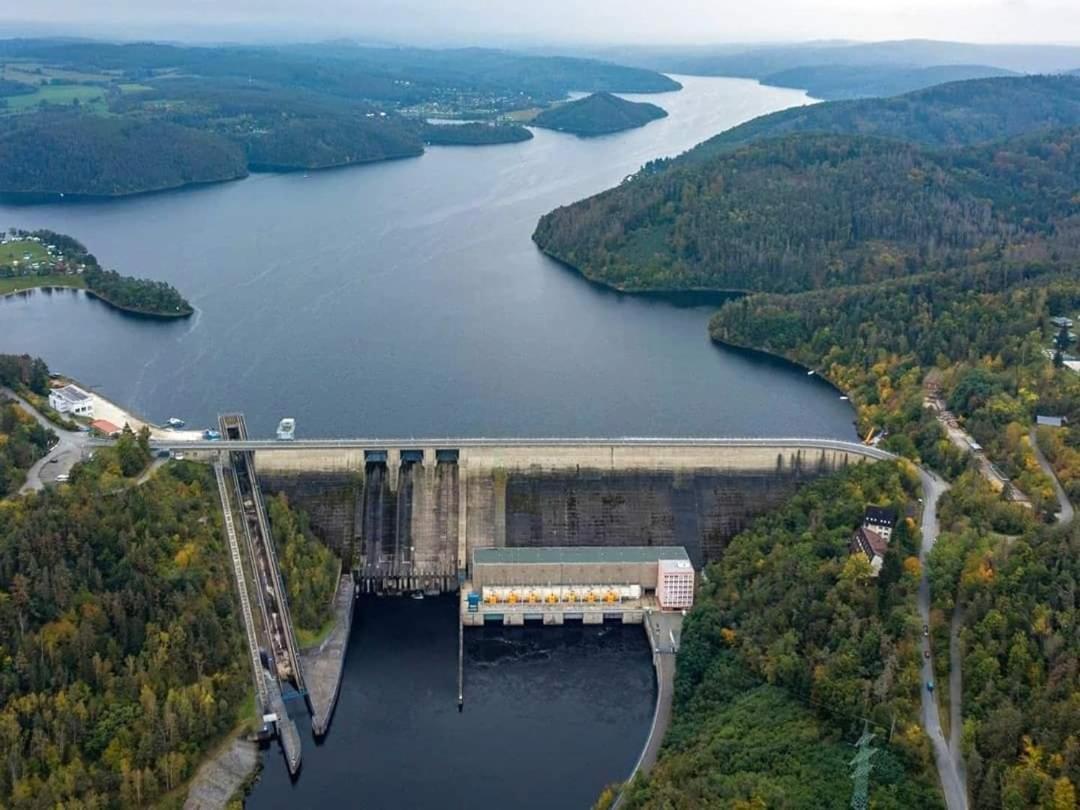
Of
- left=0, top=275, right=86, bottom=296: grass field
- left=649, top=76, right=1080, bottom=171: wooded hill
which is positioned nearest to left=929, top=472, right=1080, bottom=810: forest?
left=0, top=275, right=86, bottom=296: grass field

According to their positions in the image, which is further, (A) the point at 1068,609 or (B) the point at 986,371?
(B) the point at 986,371

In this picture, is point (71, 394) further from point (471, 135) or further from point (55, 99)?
point (55, 99)

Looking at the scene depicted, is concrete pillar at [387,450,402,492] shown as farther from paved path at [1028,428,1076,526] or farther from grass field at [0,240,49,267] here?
grass field at [0,240,49,267]

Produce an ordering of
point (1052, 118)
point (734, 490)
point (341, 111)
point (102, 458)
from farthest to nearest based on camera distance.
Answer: point (341, 111)
point (1052, 118)
point (734, 490)
point (102, 458)

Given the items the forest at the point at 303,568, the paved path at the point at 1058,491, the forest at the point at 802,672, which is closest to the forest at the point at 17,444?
the forest at the point at 303,568

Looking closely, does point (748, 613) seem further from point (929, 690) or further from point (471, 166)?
point (471, 166)

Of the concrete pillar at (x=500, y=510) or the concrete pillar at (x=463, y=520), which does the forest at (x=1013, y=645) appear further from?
the concrete pillar at (x=463, y=520)

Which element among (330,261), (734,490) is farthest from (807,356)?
(330,261)
